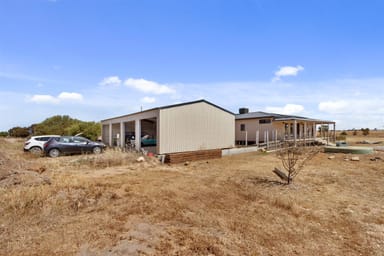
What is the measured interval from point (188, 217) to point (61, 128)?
3168cm

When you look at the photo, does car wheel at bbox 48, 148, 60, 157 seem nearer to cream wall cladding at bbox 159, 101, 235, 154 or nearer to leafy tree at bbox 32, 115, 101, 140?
cream wall cladding at bbox 159, 101, 235, 154

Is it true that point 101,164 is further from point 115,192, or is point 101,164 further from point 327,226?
point 327,226

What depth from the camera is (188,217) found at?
4.29m

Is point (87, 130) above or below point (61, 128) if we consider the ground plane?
below

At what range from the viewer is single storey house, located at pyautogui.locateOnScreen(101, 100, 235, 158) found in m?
12.9

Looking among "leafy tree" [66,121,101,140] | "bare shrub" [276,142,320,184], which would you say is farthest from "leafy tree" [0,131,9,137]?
"bare shrub" [276,142,320,184]

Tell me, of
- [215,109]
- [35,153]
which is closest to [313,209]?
[215,109]

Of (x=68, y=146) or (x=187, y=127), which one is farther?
(x=187, y=127)

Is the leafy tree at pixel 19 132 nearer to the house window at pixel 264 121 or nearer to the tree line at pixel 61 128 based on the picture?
the tree line at pixel 61 128

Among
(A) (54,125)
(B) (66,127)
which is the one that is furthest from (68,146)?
(A) (54,125)

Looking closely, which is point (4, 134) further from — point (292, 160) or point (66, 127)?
point (292, 160)

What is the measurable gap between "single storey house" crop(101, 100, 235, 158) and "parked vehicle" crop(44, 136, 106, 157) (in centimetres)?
273

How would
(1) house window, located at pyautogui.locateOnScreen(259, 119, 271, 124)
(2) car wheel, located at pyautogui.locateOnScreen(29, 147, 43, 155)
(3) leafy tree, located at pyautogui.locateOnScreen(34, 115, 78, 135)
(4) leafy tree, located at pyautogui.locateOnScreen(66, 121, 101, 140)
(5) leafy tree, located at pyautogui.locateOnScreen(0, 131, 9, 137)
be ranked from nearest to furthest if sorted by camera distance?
(2) car wheel, located at pyautogui.locateOnScreen(29, 147, 43, 155)
(1) house window, located at pyautogui.locateOnScreen(259, 119, 271, 124)
(4) leafy tree, located at pyautogui.locateOnScreen(66, 121, 101, 140)
(3) leafy tree, located at pyautogui.locateOnScreen(34, 115, 78, 135)
(5) leafy tree, located at pyautogui.locateOnScreen(0, 131, 9, 137)

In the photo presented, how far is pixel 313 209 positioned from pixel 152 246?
363 cm
